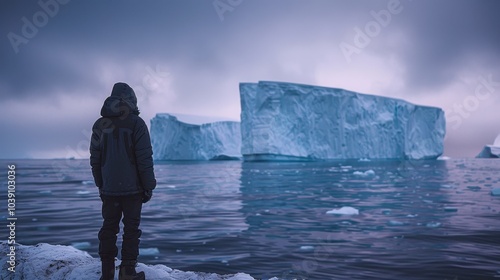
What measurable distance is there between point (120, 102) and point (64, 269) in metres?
1.34

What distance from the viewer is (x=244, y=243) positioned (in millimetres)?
5430

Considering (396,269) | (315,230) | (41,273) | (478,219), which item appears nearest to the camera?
(41,273)

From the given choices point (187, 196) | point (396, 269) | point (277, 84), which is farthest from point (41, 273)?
point (277, 84)

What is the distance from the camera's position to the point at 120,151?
2494mm

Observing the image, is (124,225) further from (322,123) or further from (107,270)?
(322,123)

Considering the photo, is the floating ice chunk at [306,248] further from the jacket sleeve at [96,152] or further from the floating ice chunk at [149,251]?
the jacket sleeve at [96,152]

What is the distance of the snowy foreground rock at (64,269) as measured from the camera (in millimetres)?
2623

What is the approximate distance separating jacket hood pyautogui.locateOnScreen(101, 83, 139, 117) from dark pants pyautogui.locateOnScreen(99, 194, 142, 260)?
589 mm

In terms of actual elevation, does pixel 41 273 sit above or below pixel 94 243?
above

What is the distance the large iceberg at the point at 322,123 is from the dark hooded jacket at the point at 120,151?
3626cm

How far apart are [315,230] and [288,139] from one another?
33.8 m

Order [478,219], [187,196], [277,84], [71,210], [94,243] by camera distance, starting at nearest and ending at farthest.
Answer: [94,243] < [478,219] < [71,210] < [187,196] < [277,84]

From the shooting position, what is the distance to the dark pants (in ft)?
8.13

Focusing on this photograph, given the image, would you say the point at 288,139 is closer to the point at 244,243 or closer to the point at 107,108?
the point at 244,243
